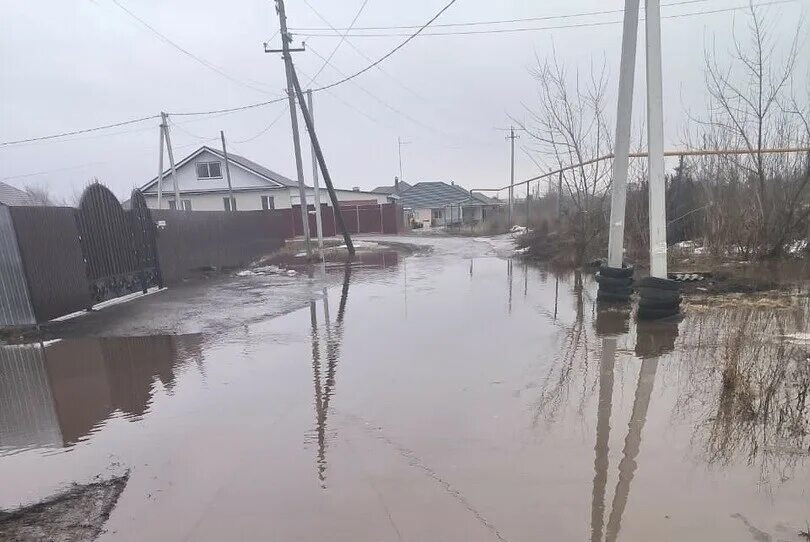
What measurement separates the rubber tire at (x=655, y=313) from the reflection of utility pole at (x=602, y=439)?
51.0 inches

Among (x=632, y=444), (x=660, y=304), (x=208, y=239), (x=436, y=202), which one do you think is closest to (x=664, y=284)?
(x=660, y=304)

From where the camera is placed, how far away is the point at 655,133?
688cm

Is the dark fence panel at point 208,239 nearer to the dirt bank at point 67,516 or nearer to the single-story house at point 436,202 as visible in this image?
the dirt bank at point 67,516

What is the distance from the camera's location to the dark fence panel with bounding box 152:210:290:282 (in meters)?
13.1

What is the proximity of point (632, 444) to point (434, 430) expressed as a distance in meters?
1.47

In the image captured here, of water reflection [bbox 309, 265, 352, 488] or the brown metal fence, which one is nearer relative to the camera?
water reflection [bbox 309, 265, 352, 488]

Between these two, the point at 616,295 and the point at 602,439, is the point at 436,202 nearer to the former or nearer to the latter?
the point at 616,295

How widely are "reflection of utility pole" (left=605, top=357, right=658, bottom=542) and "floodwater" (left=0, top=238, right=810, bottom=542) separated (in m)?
0.02

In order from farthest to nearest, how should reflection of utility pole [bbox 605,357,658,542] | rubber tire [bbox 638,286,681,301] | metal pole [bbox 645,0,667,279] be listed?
rubber tire [bbox 638,286,681,301] → metal pole [bbox 645,0,667,279] → reflection of utility pole [bbox 605,357,658,542]

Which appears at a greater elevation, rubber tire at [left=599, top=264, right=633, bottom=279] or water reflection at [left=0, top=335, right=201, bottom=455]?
rubber tire at [left=599, top=264, right=633, bottom=279]

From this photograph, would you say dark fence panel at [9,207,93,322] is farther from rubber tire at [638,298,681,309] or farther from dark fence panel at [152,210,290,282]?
rubber tire at [638,298,681,309]

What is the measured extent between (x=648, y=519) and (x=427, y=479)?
132 cm

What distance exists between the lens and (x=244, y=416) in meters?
4.53

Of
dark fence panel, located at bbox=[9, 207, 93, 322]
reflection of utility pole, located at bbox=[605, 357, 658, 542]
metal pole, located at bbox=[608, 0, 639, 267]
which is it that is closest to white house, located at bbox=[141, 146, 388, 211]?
dark fence panel, located at bbox=[9, 207, 93, 322]
